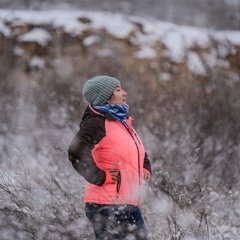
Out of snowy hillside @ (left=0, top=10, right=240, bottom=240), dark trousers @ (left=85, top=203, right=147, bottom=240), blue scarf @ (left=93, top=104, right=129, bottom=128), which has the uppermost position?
blue scarf @ (left=93, top=104, right=129, bottom=128)

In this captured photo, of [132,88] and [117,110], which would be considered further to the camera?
[132,88]

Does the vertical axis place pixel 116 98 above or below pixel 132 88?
above

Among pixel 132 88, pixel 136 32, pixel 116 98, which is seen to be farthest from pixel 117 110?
pixel 136 32

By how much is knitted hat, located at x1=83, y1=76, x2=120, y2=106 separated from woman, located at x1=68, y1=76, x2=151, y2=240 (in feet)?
0.20

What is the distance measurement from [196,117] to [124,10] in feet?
5.51

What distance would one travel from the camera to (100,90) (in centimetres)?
308

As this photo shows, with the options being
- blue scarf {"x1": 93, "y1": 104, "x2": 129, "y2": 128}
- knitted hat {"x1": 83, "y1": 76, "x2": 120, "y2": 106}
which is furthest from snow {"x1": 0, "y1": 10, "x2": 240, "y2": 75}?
blue scarf {"x1": 93, "y1": 104, "x2": 129, "y2": 128}

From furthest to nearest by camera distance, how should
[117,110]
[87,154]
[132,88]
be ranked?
[132,88] → [117,110] → [87,154]

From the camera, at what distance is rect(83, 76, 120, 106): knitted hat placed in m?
3.07

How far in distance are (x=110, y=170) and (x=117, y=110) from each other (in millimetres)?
324

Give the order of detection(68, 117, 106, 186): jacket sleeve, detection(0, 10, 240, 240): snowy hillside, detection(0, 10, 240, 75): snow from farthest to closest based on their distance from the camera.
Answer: detection(0, 10, 240, 75): snow
detection(0, 10, 240, 240): snowy hillside
detection(68, 117, 106, 186): jacket sleeve

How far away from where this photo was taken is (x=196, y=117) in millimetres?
5711

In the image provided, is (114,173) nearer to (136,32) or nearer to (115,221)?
(115,221)

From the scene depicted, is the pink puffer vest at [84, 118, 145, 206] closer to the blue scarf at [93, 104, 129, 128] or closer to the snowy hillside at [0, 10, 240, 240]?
the blue scarf at [93, 104, 129, 128]
